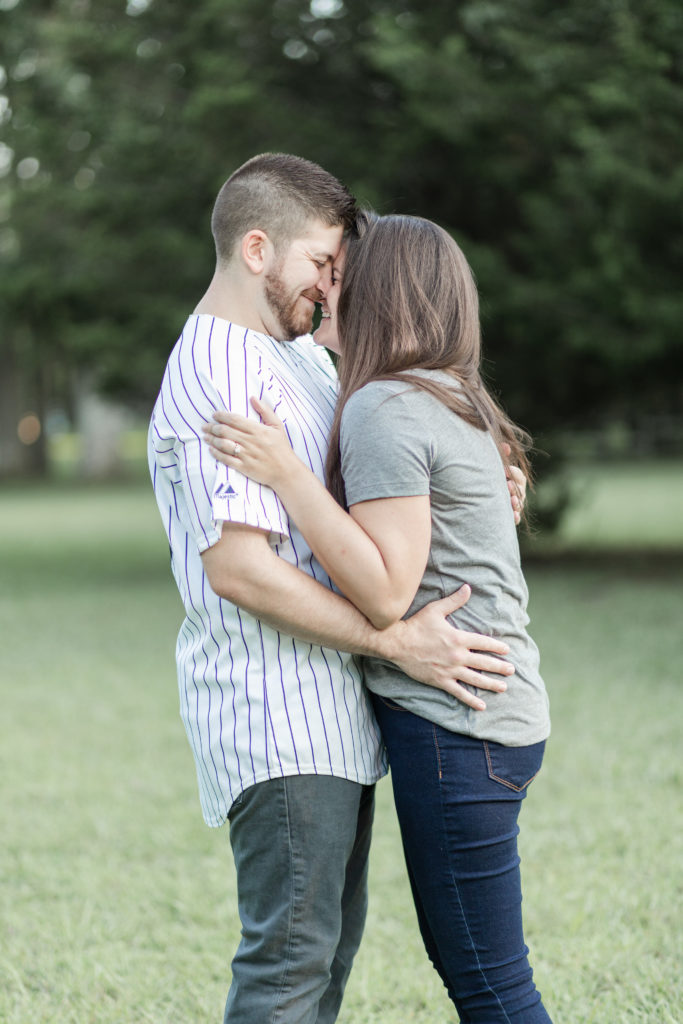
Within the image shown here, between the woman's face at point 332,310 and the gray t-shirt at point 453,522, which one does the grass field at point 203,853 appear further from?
the woman's face at point 332,310

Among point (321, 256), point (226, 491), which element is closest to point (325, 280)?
point (321, 256)

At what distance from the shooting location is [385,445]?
200 cm

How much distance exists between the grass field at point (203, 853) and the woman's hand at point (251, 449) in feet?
6.05

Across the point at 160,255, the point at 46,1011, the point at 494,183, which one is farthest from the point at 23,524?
the point at 46,1011

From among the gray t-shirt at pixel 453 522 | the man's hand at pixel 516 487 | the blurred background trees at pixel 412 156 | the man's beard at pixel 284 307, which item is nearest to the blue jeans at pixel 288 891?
the gray t-shirt at pixel 453 522

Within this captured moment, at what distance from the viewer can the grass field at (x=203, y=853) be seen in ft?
10.7

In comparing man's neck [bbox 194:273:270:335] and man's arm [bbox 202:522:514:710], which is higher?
man's neck [bbox 194:273:270:335]

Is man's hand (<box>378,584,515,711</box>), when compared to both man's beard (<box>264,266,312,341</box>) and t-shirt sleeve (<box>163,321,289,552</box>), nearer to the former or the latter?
t-shirt sleeve (<box>163,321,289,552</box>)

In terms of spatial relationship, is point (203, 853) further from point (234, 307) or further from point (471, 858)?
point (234, 307)

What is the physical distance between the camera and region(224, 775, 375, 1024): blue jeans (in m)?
2.04

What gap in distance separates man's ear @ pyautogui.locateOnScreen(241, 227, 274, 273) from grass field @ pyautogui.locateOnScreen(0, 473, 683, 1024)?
210 cm

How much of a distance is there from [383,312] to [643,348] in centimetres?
840

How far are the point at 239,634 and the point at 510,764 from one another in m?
0.56

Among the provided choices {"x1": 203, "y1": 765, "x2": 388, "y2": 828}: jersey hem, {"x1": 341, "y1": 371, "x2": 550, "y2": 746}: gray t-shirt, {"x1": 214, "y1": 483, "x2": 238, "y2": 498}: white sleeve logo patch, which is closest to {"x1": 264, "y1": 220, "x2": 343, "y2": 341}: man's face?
{"x1": 341, "y1": 371, "x2": 550, "y2": 746}: gray t-shirt
